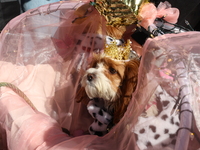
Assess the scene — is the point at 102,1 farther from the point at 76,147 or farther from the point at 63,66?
the point at 76,147

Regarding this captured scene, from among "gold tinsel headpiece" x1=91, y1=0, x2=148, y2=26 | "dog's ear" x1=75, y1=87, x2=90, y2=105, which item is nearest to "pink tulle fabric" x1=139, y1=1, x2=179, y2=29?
"gold tinsel headpiece" x1=91, y1=0, x2=148, y2=26

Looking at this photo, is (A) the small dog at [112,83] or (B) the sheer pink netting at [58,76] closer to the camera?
(B) the sheer pink netting at [58,76]

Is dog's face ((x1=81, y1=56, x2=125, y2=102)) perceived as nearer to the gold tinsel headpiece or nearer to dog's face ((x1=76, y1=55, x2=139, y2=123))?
dog's face ((x1=76, y1=55, x2=139, y2=123))

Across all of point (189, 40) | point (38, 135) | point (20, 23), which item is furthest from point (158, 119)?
point (20, 23)

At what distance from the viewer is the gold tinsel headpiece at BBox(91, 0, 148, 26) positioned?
720 mm

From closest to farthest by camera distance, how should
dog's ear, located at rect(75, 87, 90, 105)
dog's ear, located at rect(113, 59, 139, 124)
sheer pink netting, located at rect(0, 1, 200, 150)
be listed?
sheer pink netting, located at rect(0, 1, 200, 150), dog's ear, located at rect(113, 59, 139, 124), dog's ear, located at rect(75, 87, 90, 105)

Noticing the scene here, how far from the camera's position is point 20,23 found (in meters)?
0.90


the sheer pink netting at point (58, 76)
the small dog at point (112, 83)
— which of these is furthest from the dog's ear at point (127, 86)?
the sheer pink netting at point (58, 76)

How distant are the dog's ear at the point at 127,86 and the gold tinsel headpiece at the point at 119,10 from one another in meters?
0.19

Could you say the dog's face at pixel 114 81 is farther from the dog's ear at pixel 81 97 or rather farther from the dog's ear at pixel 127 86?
the dog's ear at pixel 81 97

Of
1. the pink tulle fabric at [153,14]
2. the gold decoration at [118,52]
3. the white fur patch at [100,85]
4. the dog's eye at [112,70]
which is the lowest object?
the white fur patch at [100,85]

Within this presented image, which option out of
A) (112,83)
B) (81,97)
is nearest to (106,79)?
(112,83)

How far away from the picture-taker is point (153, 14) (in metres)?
0.72

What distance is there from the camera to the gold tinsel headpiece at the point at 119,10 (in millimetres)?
720
